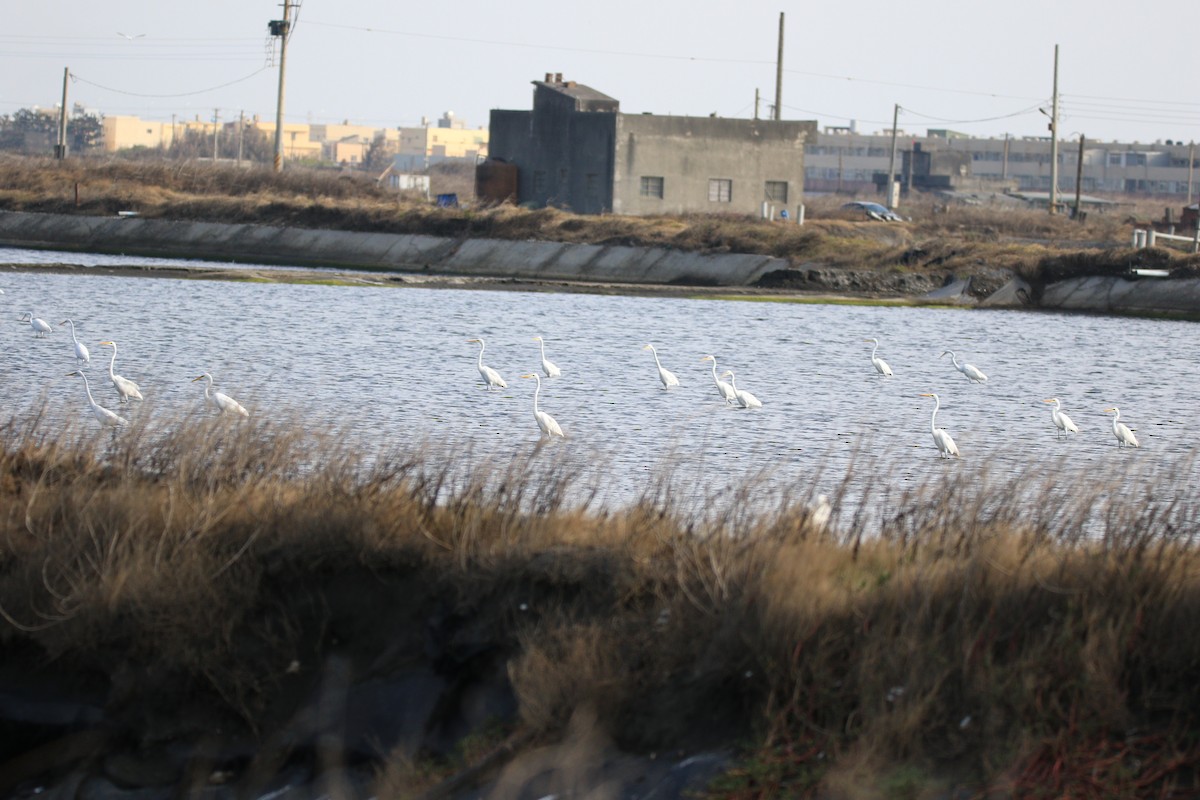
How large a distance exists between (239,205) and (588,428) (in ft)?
141

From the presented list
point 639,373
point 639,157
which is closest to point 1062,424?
point 639,373

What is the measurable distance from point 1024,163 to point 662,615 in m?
141

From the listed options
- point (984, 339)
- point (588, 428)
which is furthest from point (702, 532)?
point (984, 339)

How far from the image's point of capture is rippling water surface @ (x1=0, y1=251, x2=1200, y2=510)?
56.0ft

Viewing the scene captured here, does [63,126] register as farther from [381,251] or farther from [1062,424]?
[1062,424]

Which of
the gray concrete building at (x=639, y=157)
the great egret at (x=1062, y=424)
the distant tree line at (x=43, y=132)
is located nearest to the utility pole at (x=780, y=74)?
the gray concrete building at (x=639, y=157)

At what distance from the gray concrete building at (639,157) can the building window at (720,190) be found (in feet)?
0.13

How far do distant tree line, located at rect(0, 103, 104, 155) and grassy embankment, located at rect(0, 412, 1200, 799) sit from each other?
551ft

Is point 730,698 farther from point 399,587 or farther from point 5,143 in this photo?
point 5,143

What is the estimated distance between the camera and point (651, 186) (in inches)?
2398

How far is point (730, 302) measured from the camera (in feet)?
143

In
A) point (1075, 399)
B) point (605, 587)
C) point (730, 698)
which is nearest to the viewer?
point (730, 698)

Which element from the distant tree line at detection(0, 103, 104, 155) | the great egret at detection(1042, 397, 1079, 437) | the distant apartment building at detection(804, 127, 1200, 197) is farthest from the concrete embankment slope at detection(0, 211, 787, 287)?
the distant tree line at detection(0, 103, 104, 155)

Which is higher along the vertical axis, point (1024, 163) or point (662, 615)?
point (1024, 163)
